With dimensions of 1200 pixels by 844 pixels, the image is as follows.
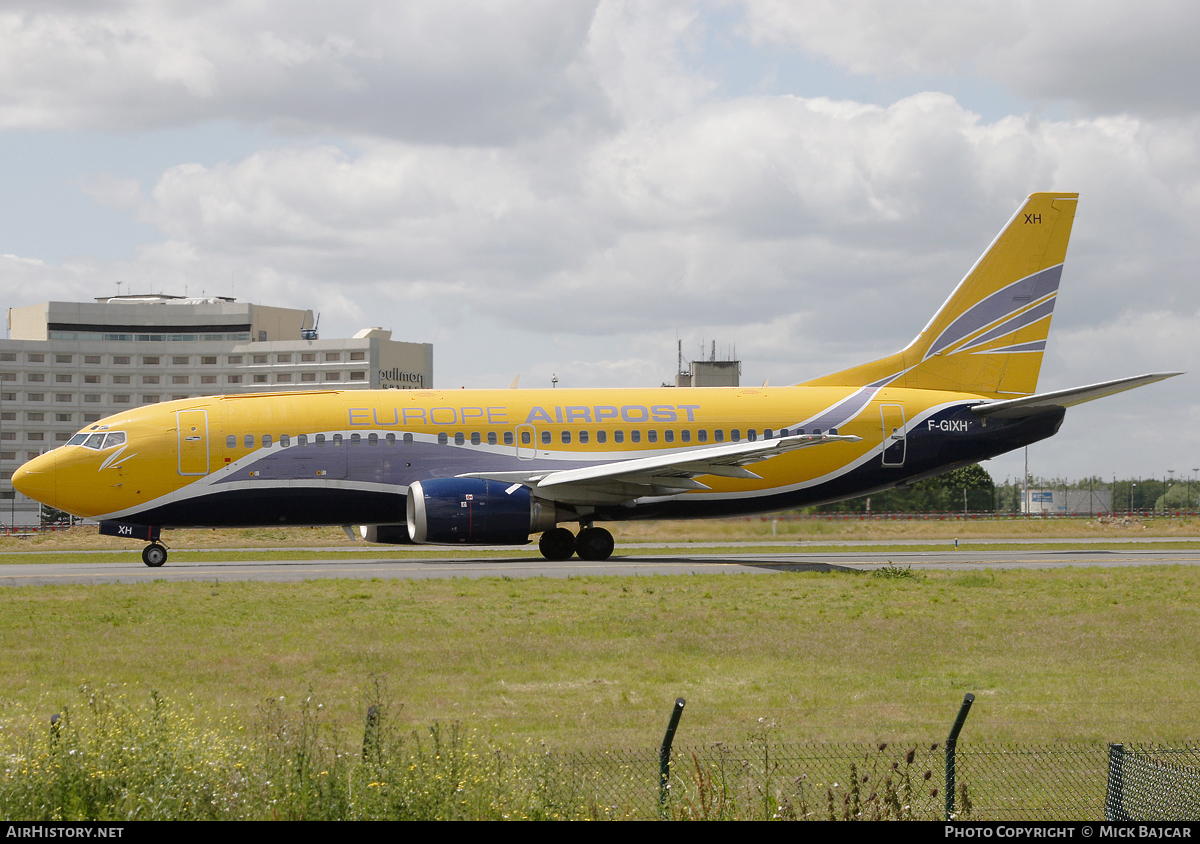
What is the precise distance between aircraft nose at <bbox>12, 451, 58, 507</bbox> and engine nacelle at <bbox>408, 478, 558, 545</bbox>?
29.9 ft

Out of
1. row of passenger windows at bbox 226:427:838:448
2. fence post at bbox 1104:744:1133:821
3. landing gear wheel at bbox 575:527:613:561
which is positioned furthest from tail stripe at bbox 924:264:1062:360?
fence post at bbox 1104:744:1133:821

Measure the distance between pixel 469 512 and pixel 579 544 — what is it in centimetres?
403

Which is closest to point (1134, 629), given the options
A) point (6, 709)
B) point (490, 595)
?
point (490, 595)

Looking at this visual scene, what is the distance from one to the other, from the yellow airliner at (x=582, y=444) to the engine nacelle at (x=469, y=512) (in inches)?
1.9

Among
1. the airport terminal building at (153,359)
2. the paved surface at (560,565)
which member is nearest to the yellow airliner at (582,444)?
the paved surface at (560,565)

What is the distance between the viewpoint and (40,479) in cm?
2912

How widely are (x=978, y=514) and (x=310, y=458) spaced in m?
45.4

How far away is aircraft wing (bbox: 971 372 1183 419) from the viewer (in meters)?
29.3

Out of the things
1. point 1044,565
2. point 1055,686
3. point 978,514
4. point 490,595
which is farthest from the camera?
point 978,514

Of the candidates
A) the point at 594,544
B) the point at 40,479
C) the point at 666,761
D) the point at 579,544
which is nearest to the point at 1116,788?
the point at 666,761

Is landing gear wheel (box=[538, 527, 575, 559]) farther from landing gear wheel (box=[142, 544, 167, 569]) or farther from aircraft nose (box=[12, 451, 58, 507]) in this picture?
aircraft nose (box=[12, 451, 58, 507])

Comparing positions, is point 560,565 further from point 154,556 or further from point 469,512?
point 154,556
